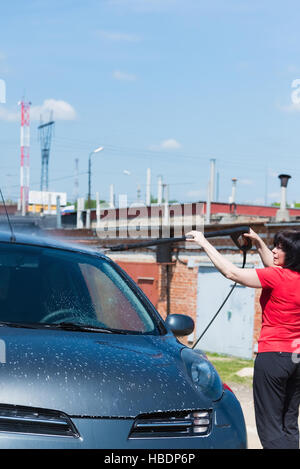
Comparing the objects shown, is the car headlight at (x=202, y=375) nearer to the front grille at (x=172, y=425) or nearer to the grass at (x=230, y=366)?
the front grille at (x=172, y=425)

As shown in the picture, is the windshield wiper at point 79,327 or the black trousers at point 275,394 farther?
the black trousers at point 275,394

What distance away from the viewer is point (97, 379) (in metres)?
2.80

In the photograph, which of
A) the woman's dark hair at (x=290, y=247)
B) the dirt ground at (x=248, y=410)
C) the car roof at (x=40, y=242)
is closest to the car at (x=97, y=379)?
the car roof at (x=40, y=242)

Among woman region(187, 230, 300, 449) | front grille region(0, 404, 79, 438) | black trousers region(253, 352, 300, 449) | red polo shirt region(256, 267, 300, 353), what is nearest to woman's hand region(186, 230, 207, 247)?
woman region(187, 230, 300, 449)

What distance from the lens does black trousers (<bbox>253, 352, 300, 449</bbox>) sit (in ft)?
13.4

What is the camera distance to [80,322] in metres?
3.68

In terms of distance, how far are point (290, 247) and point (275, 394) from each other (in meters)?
0.98

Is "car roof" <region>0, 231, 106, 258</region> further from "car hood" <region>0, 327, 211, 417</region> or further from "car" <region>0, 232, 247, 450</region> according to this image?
"car hood" <region>0, 327, 211, 417</region>

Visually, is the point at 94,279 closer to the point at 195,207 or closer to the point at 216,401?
the point at 216,401

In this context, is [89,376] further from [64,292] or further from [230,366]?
[230,366]

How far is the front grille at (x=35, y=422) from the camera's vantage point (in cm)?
253

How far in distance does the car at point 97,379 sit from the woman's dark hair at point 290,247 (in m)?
0.85

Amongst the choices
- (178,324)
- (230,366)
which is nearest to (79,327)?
(178,324)

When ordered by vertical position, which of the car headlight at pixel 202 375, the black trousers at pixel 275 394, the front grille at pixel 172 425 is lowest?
the black trousers at pixel 275 394
